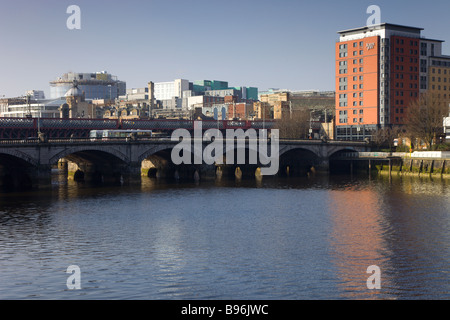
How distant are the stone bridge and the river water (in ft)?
26.8

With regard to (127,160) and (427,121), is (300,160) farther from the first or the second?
(127,160)

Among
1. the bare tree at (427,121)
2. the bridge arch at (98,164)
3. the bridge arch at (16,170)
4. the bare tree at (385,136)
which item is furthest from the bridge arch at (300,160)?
the bridge arch at (16,170)

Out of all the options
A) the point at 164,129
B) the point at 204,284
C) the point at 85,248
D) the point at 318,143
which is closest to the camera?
the point at 204,284

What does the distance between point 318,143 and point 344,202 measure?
62.2 m

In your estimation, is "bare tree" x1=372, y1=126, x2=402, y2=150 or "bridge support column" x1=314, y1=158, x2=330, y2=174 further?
"bare tree" x1=372, y1=126, x2=402, y2=150

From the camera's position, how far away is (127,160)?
10512 cm

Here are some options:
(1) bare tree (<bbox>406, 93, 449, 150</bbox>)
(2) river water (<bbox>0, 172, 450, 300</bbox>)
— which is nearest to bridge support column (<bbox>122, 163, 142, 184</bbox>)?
(2) river water (<bbox>0, 172, 450, 300</bbox>)

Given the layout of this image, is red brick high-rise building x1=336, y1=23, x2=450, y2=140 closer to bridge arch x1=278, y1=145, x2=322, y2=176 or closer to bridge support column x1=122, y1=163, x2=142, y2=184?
bridge arch x1=278, y1=145, x2=322, y2=176

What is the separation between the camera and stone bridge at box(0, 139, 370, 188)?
304ft

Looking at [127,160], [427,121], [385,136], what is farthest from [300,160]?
[127,160]

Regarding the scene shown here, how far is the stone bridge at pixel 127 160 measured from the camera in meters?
92.7

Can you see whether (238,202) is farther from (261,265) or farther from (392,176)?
(392,176)
